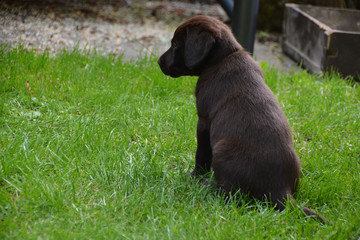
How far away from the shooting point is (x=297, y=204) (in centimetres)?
269

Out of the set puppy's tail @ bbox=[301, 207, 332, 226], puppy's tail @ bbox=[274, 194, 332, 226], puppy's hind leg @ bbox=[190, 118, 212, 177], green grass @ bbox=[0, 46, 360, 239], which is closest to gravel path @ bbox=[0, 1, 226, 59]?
green grass @ bbox=[0, 46, 360, 239]

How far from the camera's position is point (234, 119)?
275 centimetres

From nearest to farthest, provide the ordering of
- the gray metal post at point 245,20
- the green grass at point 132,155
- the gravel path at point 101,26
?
the green grass at point 132,155 → the gray metal post at point 245,20 → the gravel path at point 101,26

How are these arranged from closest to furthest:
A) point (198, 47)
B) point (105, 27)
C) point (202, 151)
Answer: point (198, 47) < point (202, 151) < point (105, 27)

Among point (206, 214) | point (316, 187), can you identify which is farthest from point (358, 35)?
point (206, 214)

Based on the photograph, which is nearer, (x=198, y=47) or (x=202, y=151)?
(x=198, y=47)

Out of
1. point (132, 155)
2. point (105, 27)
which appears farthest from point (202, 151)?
point (105, 27)

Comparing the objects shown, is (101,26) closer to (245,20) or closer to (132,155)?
(245,20)

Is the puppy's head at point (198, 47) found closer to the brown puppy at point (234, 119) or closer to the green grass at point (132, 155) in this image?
the brown puppy at point (234, 119)

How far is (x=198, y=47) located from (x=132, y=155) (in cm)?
92

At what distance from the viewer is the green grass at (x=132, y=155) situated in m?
2.44

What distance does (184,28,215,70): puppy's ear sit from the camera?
9.52 feet

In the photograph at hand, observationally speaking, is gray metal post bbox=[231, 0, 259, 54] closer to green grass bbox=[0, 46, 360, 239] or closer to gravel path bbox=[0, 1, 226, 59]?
green grass bbox=[0, 46, 360, 239]

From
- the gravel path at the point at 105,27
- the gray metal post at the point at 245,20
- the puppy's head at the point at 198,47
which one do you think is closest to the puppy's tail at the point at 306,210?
the puppy's head at the point at 198,47
